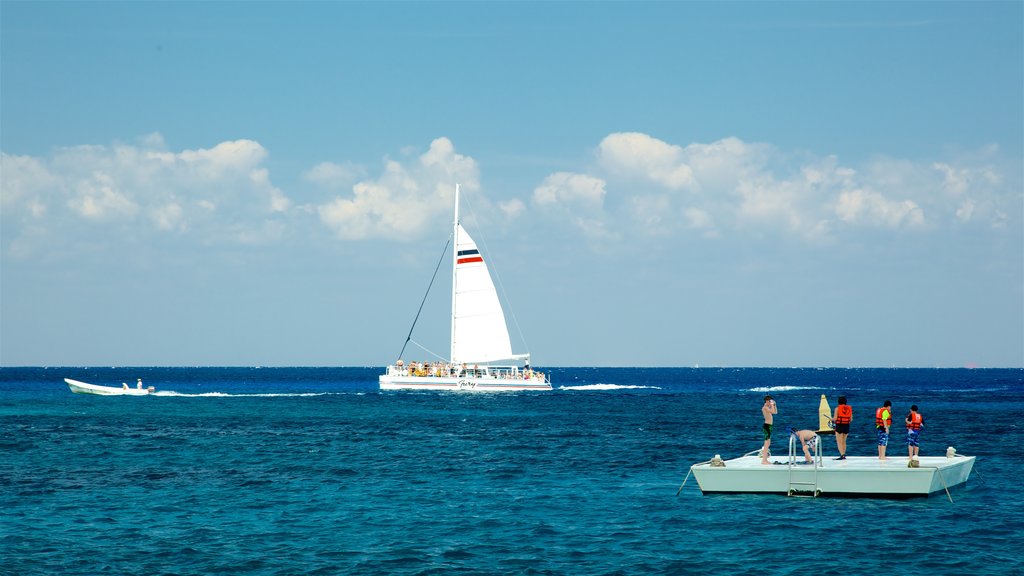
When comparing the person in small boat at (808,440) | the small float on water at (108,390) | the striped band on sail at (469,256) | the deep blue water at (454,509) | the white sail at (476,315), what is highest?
the striped band on sail at (469,256)

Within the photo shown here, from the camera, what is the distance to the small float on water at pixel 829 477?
32719 mm

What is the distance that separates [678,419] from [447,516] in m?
45.2

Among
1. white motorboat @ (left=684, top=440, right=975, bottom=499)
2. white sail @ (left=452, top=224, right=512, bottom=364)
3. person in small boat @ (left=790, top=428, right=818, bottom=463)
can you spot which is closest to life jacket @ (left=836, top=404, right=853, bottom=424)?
person in small boat @ (left=790, top=428, right=818, bottom=463)

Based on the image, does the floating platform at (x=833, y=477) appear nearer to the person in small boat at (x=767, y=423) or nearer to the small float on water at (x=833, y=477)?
the small float on water at (x=833, y=477)

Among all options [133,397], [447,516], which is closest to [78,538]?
[447,516]

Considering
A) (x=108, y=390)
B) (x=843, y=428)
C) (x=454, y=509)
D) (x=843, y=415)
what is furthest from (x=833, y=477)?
(x=108, y=390)

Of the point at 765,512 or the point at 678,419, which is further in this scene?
the point at 678,419

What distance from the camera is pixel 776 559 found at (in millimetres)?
25000

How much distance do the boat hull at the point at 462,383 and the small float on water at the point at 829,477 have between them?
7444 cm

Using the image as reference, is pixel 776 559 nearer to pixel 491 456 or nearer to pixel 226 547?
pixel 226 547

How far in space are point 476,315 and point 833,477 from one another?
7714 centimetres

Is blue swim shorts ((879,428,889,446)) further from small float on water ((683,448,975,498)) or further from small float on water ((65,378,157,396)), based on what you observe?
small float on water ((65,378,157,396))

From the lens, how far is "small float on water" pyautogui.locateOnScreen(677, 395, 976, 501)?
32.7 m

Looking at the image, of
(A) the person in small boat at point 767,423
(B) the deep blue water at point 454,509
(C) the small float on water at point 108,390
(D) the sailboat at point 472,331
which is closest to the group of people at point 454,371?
(D) the sailboat at point 472,331
